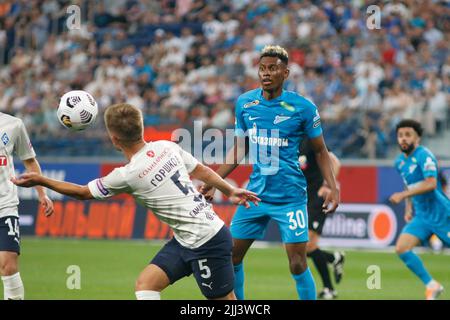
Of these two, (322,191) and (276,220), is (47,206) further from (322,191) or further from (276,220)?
(322,191)

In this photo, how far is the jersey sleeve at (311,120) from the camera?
8.88 metres

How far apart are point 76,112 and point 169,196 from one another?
1.97 m

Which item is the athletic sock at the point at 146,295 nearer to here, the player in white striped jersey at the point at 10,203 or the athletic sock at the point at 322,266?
the player in white striped jersey at the point at 10,203

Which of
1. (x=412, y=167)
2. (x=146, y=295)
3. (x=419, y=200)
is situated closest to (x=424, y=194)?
(x=419, y=200)

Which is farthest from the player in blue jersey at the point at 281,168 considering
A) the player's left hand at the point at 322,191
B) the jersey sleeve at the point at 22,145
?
the player's left hand at the point at 322,191

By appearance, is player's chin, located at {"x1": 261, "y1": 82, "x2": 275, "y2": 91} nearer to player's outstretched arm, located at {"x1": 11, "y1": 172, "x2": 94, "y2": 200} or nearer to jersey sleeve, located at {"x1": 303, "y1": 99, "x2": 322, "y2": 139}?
jersey sleeve, located at {"x1": 303, "y1": 99, "x2": 322, "y2": 139}

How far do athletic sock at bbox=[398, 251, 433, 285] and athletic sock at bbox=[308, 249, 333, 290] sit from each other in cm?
114

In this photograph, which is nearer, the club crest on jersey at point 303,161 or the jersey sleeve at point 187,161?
the jersey sleeve at point 187,161

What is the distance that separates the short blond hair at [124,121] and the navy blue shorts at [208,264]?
1.05m

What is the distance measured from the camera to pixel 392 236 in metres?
17.9

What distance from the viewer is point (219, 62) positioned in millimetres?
23125
